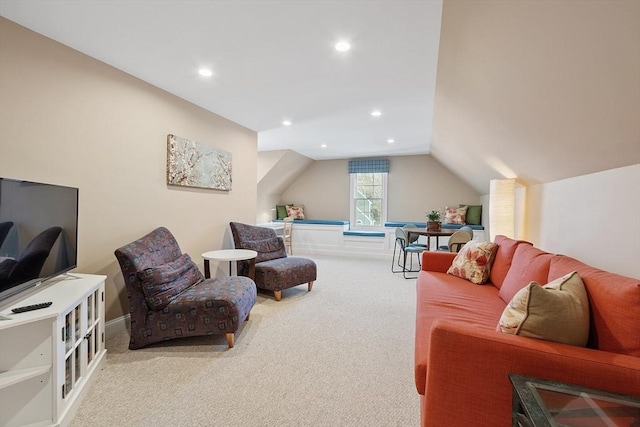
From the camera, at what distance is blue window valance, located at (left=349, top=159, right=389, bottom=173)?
258 inches

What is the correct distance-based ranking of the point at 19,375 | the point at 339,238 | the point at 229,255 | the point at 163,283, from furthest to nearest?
the point at 339,238 → the point at 229,255 → the point at 163,283 → the point at 19,375

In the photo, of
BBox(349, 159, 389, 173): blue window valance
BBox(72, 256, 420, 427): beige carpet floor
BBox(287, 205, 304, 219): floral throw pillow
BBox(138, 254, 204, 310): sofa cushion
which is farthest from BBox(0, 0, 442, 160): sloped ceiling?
BBox(287, 205, 304, 219): floral throw pillow

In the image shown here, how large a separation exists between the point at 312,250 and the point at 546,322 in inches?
224

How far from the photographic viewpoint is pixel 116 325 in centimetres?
249

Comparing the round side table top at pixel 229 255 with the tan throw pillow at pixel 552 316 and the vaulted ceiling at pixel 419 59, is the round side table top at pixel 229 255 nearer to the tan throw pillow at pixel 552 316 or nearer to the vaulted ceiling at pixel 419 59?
the vaulted ceiling at pixel 419 59

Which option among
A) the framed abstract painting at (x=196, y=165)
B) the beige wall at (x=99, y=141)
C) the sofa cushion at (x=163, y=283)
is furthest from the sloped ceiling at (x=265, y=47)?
the sofa cushion at (x=163, y=283)

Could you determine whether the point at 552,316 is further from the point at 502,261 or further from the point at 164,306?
the point at 164,306

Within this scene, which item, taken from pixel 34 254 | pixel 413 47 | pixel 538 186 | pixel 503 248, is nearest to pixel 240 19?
pixel 413 47

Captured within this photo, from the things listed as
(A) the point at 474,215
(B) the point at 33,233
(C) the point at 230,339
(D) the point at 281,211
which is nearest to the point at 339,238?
(D) the point at 281,211

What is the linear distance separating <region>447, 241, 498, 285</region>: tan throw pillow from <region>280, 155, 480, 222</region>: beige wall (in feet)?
12.4

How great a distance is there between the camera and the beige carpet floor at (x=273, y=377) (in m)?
1.51

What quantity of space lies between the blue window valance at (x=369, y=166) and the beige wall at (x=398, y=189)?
17cm

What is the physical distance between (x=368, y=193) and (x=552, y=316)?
5.80 metres

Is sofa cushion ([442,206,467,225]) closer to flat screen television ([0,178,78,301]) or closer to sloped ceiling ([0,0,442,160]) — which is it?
sloped ceiling ([0,0,442,160])
